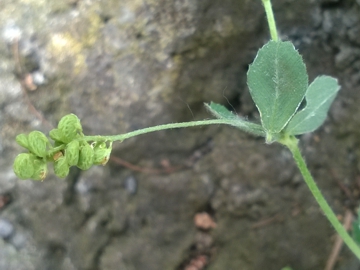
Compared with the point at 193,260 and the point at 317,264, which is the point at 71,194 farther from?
the point at 317,264

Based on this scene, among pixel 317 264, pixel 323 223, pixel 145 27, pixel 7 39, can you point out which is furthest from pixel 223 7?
pixel 317 264

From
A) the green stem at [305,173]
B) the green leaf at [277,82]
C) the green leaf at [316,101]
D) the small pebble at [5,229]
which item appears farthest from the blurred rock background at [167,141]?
the green leaf at [277,82]

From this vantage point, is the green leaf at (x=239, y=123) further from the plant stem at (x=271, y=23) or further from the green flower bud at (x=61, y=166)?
→ the green flower bud at (x=61, y=166)

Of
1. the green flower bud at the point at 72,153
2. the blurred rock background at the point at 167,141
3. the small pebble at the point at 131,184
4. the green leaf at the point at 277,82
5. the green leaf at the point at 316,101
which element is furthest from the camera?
the small pebble at the point at 131,184

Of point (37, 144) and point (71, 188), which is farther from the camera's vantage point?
point (71, 188)

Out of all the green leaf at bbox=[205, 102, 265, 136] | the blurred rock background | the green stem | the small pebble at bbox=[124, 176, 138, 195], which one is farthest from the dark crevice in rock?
the green stem

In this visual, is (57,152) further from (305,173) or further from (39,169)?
(305,173)

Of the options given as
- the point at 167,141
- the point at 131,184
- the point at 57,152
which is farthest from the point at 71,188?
the point at 57,152
